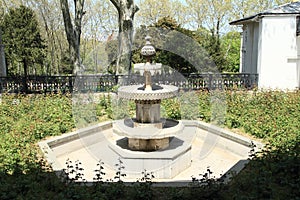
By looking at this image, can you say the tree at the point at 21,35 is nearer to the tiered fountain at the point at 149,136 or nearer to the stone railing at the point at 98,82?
the stone railing at the point at 98,82

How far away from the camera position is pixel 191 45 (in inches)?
661

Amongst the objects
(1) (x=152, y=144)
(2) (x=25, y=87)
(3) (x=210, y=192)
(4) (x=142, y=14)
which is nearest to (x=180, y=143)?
(1) (x=152, y=144)

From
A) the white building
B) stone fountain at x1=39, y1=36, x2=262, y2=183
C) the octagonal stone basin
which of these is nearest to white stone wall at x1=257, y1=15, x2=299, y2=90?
the white building

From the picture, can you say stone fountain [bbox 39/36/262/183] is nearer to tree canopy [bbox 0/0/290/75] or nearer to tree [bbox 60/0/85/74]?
tree [bbox 60/0/85/74]

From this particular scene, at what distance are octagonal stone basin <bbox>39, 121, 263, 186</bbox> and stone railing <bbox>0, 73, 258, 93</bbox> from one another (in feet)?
15.5

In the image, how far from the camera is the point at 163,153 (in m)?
6.30

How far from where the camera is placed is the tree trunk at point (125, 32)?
1370 cm

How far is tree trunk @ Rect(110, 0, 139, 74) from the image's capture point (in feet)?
45.0

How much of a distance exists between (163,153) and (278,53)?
10193 millimetres

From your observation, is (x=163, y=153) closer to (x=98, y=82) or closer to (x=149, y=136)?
(x=149, y=136)

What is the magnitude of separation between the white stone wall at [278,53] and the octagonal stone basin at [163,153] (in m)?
7.24

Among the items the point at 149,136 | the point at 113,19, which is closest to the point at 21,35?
the point at 113,19

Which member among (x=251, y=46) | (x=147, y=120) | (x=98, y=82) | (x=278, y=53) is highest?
(x=251, y=46)

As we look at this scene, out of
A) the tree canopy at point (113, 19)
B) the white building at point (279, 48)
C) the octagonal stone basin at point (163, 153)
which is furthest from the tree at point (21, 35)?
the white building at point (279, 48)
